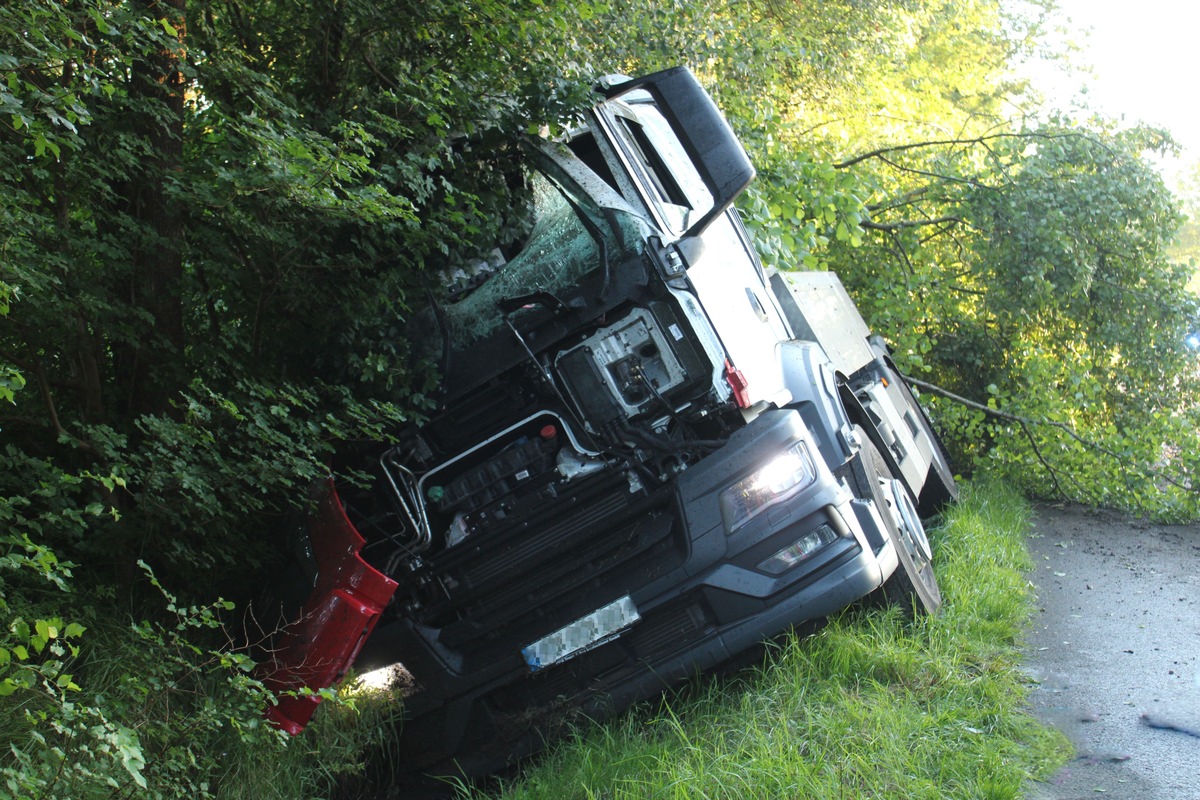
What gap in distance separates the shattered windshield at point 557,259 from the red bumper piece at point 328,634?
1.04 metres

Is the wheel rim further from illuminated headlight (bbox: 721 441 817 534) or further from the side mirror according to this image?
the side mirror

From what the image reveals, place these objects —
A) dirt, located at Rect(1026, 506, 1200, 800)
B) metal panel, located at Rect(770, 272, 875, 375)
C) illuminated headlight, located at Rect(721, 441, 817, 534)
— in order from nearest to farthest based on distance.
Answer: dirt, located at Rect(1026, 506, 1200, 800) → illuminated headlight, located at Rect(721, 441, 817, 534) → metal panel, located at Rect(770, 272, 875, 375)

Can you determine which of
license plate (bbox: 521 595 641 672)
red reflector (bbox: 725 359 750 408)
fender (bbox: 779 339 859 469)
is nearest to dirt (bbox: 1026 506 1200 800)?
fender (bbox: 779 339 859 469)

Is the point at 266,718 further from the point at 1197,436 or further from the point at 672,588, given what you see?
the point at 1197,436

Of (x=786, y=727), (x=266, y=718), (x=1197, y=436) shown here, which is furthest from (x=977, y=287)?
(x=266, y=718)

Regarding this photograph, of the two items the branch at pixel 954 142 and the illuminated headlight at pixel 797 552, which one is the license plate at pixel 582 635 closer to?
the illuminated headlight at pixel 797 552

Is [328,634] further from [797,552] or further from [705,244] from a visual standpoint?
[705,244]

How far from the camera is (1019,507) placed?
28.4 ft

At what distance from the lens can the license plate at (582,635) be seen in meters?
4.10

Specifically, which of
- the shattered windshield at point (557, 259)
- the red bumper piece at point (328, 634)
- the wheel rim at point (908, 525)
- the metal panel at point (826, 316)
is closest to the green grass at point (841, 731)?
the wheel rim at point (908, 525)

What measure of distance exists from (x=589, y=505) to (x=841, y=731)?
4.02 feet

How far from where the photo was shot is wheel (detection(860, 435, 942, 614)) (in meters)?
4.88

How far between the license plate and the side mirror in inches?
62.9

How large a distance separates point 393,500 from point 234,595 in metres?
1.04
